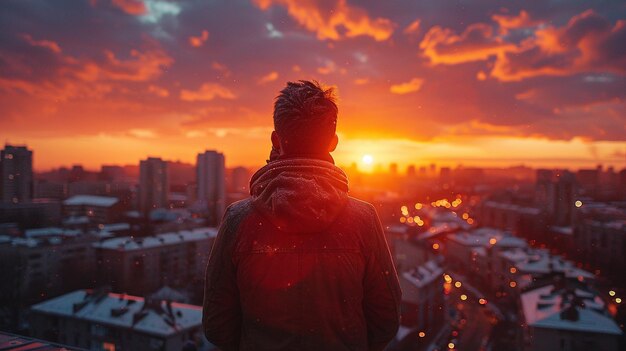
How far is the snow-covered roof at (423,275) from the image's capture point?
17375mm

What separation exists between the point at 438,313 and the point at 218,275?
19.3 metres

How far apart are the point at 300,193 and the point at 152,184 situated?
34828 mm

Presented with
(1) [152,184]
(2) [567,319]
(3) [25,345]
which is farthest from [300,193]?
(1) [152,184]

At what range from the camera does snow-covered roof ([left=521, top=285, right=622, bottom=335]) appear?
10.1 m

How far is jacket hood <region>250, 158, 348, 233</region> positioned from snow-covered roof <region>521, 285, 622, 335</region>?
1170 cm

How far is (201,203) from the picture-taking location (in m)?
35.0

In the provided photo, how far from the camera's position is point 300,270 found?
44.5 inches

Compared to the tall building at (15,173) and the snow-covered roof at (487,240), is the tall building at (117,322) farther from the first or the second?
the snow-covered roof at (487,240)

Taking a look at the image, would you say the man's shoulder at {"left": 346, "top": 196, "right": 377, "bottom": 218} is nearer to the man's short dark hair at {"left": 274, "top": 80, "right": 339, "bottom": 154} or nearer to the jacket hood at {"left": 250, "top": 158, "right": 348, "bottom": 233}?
the jacket hood at {"left": 250, "top": 158, "right": 348, "bottom": 233}

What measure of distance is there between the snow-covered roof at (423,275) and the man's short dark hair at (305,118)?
1704 centimetres

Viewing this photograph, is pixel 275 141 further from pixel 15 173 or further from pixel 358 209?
pixel 15 173

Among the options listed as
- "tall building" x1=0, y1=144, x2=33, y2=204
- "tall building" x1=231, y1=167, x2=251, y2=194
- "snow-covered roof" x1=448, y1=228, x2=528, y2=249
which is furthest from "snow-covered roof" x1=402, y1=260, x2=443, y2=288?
"tall building" x1=231, y1=167, x2=251, y2=194

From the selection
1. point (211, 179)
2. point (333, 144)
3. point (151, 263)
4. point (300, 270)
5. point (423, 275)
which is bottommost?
point (151, 263)

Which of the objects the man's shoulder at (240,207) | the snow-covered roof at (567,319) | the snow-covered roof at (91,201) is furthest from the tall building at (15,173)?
the man's shoulder at (240,207)
